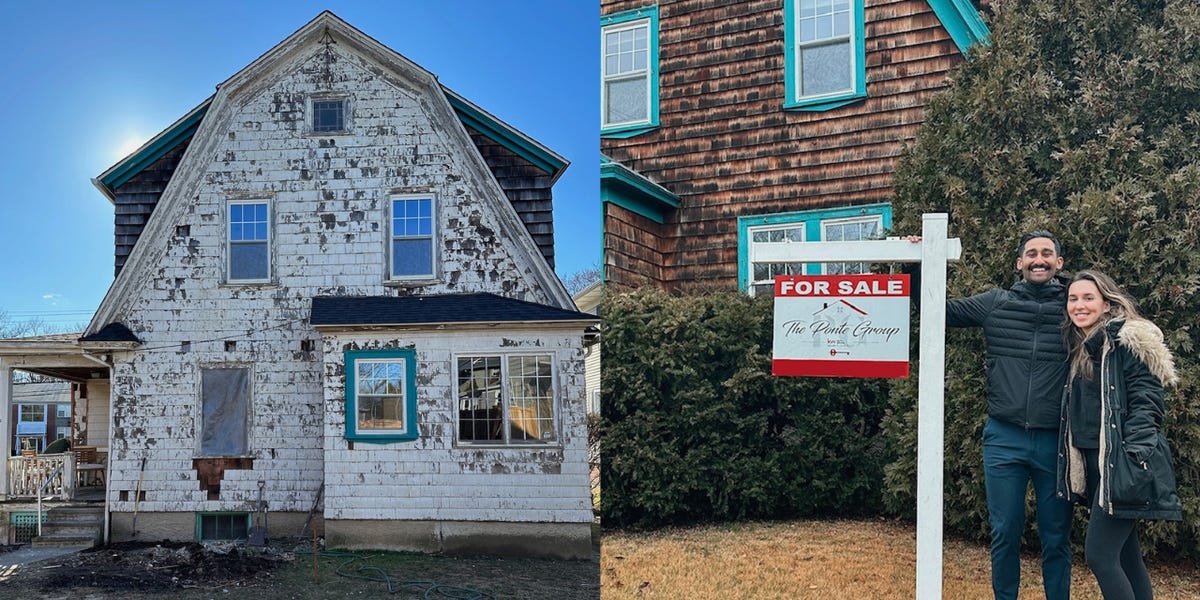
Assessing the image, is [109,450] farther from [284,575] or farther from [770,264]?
[770,264]

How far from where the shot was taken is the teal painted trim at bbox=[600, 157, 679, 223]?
310cm

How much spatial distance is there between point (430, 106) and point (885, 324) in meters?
1.79

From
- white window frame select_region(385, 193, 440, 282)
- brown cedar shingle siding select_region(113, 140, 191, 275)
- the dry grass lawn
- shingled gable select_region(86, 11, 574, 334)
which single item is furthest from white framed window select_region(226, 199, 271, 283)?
the dry grass lawn

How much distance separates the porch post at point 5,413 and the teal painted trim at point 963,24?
11.6ft

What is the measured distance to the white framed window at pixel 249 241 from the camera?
307 cm

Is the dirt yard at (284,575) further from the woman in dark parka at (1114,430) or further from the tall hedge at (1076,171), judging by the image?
the woman in dark parka at (1114,430)

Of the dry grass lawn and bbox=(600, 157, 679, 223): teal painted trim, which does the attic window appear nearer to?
bbox=(600, 157, 679, 223): teal painted trim

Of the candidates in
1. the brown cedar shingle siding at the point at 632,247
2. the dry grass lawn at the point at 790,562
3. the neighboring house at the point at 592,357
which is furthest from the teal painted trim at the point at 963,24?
the dry grass lawn at the point at 790,562

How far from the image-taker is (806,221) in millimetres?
2945

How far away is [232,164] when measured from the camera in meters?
3.09

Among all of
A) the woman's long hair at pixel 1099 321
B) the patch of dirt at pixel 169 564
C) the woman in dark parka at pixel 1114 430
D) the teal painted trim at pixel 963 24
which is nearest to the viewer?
the woman in dark parka at pixel 1114 430

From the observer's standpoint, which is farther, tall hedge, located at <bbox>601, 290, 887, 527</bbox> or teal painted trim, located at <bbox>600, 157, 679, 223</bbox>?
teal painted trim, located at <bbox>600, 157, 679, 223</bbox>

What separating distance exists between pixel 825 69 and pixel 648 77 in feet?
2.09

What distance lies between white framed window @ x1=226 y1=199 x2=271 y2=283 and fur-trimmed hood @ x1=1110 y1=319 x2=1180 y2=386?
2763mm
